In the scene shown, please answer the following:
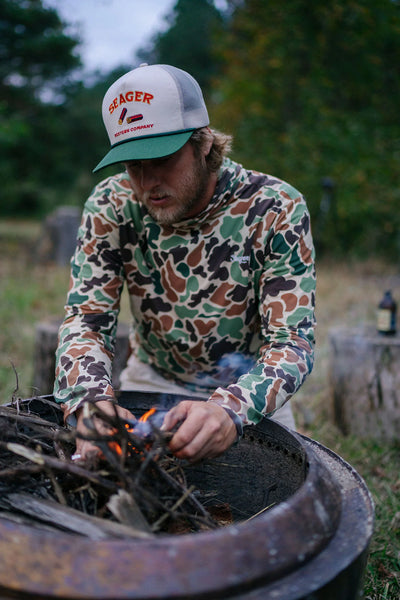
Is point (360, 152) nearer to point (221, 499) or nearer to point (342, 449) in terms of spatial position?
point (342, 449)

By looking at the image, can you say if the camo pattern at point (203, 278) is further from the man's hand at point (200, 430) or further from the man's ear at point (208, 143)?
the man's hand at point (200, 430)

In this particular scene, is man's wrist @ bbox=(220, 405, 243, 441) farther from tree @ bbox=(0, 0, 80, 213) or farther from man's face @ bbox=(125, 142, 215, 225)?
tree @ bbox=(0, 0, 80, 213)

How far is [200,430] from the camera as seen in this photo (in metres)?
1.43

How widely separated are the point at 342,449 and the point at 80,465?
2603 mm

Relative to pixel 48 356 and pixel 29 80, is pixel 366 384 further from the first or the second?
pixel 29 80

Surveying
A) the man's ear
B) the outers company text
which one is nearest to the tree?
the man's ear

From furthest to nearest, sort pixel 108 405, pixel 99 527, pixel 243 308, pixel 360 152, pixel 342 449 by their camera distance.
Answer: pixel 360 152
pixel 342 449
pixel 243 308
pixel 108 405
pixel 99 527

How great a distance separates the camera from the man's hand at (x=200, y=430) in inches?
55.7

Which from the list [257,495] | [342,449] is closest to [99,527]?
[257,495]

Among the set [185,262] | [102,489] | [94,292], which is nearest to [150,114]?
[185,262]

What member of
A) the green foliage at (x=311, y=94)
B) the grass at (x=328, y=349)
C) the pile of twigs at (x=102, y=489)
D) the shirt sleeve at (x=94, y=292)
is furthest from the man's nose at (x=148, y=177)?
the green foliage at (x=311, y=94)

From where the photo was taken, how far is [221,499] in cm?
196

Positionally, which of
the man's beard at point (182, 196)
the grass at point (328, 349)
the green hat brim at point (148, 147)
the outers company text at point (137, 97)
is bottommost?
the grass at point (328, 349)

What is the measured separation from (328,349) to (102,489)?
3.88 metres
